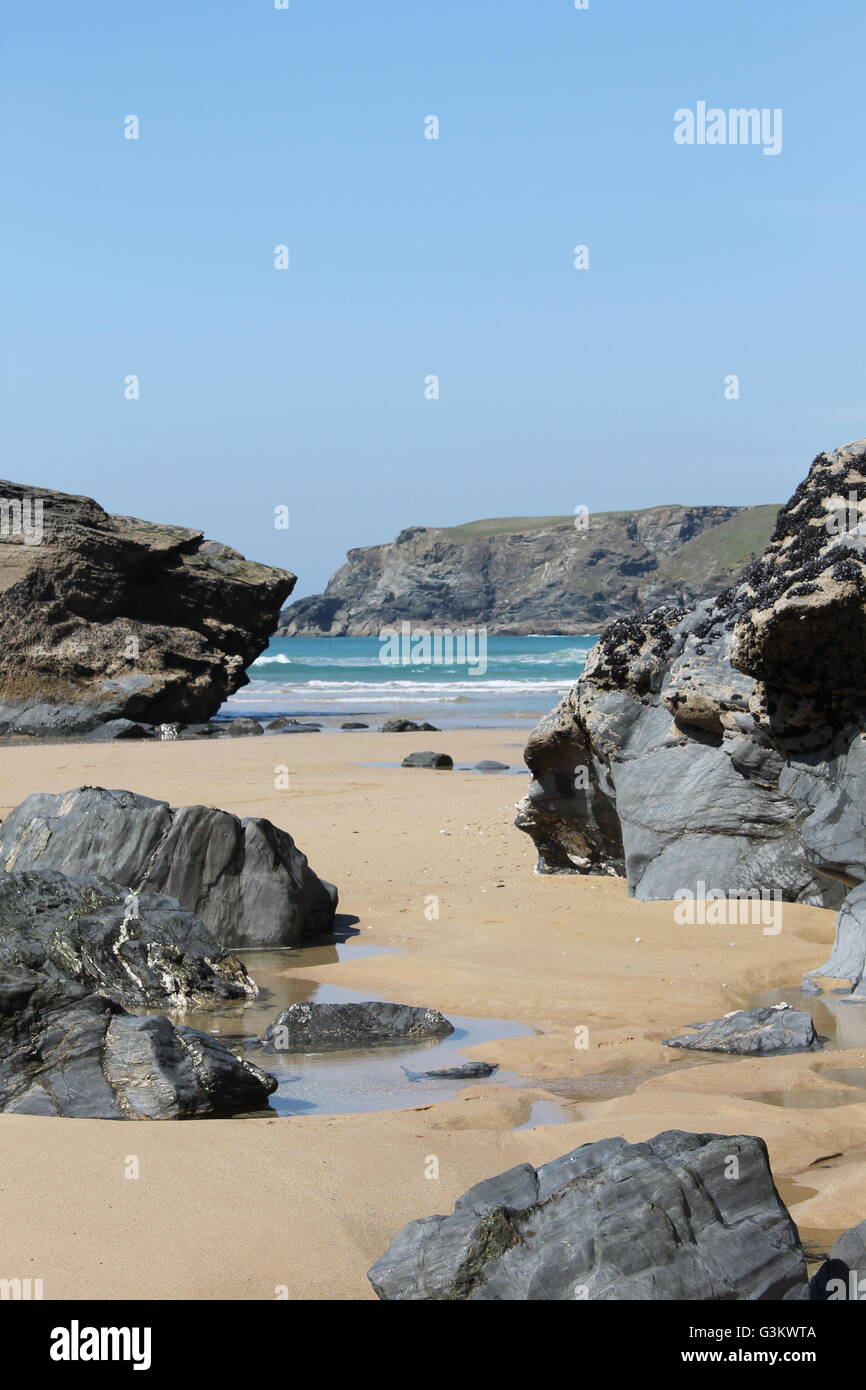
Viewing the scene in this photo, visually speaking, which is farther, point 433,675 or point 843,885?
point 433,675

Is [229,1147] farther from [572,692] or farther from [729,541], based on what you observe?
[729,541]

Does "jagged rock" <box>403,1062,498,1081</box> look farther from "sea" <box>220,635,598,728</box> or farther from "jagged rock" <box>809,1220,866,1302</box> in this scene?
"sea" <box>220,635,598,728</box>

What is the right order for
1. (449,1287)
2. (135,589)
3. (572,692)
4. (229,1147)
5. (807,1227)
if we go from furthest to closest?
(135,589)
(572,692)
(229,1147)
(807,1227)
(449,1287)

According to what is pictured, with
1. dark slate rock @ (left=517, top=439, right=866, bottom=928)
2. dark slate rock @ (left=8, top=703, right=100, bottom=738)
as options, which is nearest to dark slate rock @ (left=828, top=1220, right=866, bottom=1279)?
dark slate rock @ (left=517, top=439, right=866, bottom=928)

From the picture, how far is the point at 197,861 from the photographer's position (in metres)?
8.82

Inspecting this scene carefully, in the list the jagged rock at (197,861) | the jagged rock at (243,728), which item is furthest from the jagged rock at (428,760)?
the jagged rock at (197,861)

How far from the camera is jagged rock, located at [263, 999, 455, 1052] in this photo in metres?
6.47

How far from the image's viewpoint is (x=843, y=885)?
28.4ft

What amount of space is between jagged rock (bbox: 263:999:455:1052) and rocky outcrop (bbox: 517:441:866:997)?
7.79 ft

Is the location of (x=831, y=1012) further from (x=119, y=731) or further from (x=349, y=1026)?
(x=119, y=731)

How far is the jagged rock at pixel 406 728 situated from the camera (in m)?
29.5
